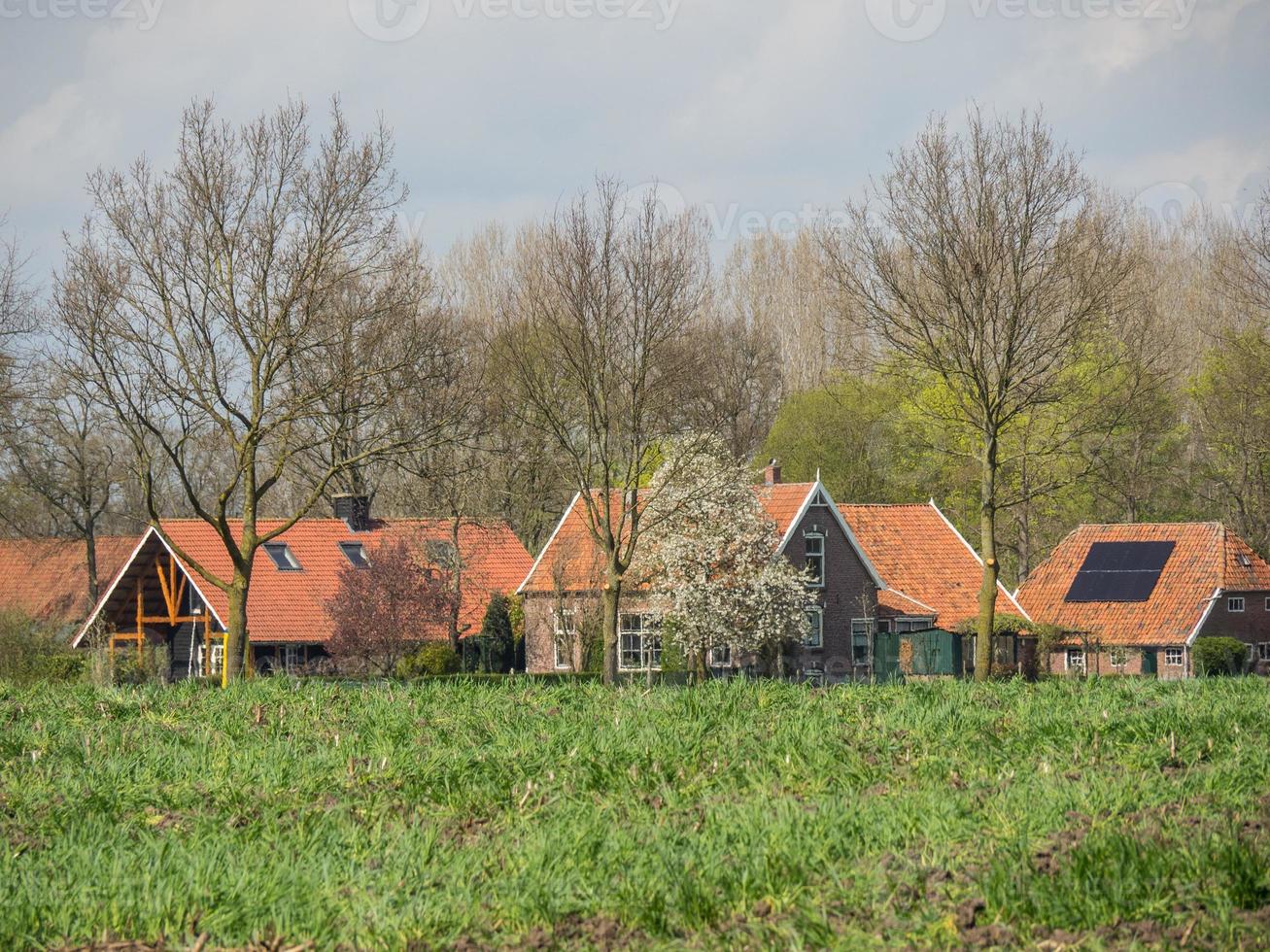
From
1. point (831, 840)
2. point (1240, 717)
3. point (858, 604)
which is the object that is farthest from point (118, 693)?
point (858, 604)

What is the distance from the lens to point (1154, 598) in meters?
47.9

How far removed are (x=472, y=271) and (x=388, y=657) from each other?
3442cm

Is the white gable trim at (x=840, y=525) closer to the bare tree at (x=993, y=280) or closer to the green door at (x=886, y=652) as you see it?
the green door at (x=886, y=652)

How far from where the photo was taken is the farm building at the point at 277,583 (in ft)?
141

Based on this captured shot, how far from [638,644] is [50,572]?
24470 millimetres

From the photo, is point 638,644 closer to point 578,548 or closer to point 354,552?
point 578,548

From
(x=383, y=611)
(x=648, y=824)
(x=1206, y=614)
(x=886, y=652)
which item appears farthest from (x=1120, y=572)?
(x=648, y=824)

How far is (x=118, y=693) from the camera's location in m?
12.8

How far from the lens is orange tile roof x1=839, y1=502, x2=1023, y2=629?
1831 inches

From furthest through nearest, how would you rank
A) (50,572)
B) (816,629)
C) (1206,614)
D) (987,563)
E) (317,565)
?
(50,572), (1206,614), (317,565), (816,629), (987,563)

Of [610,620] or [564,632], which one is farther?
[564,632]

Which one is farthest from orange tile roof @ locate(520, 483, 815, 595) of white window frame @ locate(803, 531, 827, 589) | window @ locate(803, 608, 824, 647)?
window @ locate(803, 608, 824, 647)

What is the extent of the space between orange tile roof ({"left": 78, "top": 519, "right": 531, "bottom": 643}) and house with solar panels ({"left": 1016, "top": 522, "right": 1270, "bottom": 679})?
63.2 feet

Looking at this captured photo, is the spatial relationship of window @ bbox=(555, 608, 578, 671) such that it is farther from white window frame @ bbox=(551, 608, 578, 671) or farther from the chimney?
the chimney
